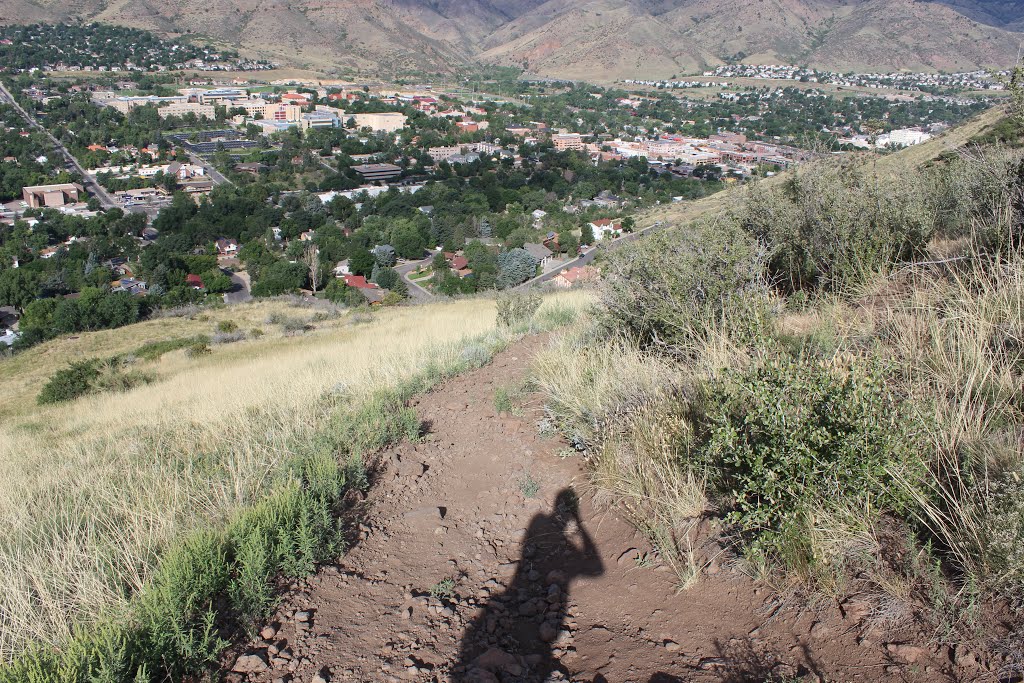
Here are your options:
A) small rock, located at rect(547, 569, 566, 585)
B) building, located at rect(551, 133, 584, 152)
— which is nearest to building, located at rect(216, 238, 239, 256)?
building, located at rect(551, 133, 584, 152)

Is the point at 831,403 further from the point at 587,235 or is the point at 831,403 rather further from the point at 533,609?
the point at 587,235

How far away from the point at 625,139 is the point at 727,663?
62699mm

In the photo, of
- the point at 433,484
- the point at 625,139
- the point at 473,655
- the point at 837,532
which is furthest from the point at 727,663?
the point at 625,139

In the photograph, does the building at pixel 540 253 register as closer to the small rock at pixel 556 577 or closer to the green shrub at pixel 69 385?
the green shrub at pixel 69 385

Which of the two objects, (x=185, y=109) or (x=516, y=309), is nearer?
(x=516, y=309)

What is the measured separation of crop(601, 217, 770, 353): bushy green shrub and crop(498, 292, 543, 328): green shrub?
8.73 feet

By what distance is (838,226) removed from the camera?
4.36 metres

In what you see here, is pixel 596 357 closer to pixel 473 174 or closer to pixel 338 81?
pixel 473 174

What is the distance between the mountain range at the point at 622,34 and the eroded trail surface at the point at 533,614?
9751cm

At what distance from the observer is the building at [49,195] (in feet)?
116

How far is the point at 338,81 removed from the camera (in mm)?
83188

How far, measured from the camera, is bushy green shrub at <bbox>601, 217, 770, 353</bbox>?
11.6 feet

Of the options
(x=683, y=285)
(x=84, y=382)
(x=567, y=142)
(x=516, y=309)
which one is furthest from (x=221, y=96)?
(x=683, y=285)

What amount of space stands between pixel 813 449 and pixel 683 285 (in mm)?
2037
